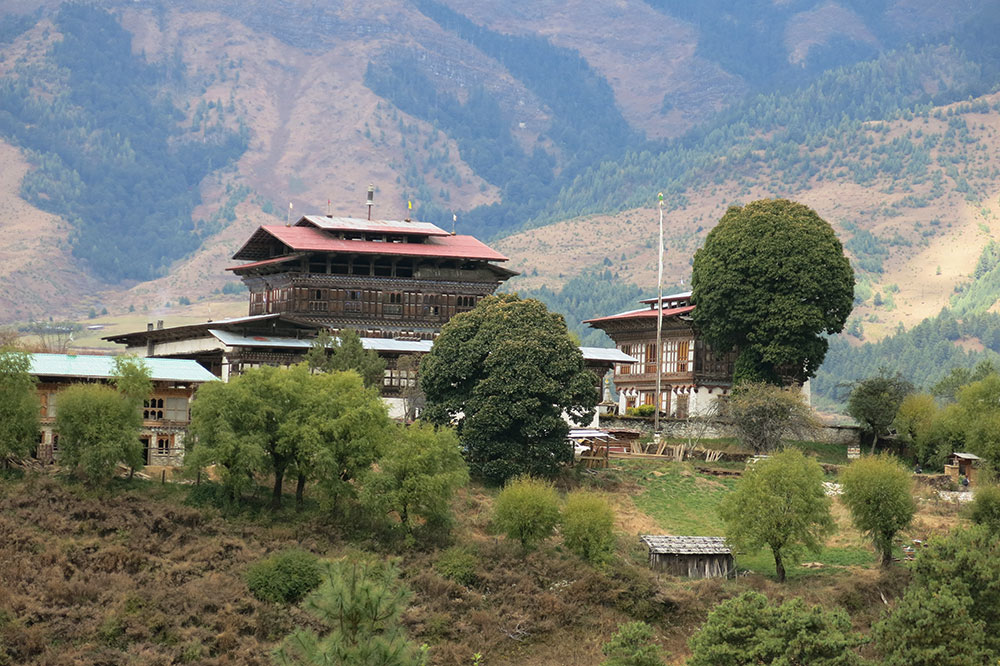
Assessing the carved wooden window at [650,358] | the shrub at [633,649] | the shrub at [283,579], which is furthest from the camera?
the carved wooden window at [650,358]

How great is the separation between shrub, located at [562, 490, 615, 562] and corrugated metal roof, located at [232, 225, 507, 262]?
35419mm

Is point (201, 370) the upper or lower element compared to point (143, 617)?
upper

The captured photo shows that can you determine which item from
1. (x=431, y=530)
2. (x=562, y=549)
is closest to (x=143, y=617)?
(x=431, y=530)

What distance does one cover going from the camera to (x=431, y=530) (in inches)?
2842

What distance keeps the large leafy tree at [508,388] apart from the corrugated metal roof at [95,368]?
39.2ft

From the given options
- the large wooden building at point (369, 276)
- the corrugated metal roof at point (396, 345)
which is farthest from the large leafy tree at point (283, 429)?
the large wooden building at point (369, 276)

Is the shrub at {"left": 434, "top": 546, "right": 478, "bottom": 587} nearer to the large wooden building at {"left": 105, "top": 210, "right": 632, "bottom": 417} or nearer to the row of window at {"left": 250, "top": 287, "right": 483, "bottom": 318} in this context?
the large wooden building at {"left": 105, "top": 210, "right": 632, "bottom": 417}

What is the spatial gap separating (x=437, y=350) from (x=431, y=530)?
14.5 meters

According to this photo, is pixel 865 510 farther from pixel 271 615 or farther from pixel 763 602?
pixel 271 615

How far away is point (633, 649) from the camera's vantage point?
5706 centimetres

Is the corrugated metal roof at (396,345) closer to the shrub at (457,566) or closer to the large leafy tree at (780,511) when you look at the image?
the shrub at (457,566)

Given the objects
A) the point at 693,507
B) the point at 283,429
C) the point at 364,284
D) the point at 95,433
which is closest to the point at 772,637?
the point at 283,429

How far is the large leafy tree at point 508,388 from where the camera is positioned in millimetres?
79938

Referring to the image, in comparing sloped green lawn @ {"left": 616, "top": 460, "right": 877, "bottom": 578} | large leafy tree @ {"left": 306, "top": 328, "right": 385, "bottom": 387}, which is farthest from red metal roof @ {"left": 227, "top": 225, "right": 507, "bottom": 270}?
sloped green lawn @ {"left": 616, "top": 460, "right": 877, "bottom": 578}
